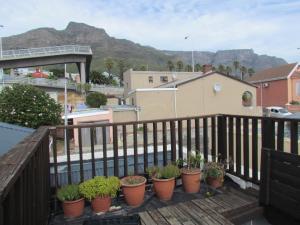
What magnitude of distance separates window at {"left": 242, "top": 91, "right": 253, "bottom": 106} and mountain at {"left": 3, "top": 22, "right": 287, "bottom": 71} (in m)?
92.5

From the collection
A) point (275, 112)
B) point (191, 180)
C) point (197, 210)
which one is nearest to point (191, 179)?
point (191, 180)

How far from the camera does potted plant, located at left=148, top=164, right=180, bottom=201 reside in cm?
313

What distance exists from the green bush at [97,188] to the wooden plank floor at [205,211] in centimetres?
45

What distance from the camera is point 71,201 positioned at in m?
2.79

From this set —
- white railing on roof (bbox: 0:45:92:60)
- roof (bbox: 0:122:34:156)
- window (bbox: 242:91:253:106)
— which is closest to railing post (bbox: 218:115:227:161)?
roof (bbox: 0:122:34:156)

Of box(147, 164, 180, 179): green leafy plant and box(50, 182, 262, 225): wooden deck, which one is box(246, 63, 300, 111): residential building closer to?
box(50, 182, 262, 225): wooden deck

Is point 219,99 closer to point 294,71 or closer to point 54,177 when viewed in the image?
point 294,71

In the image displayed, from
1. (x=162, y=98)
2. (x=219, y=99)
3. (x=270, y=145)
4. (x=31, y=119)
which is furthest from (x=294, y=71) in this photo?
(x=270, y=145)

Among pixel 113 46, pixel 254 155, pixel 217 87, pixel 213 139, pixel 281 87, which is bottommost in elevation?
pixel 254 155

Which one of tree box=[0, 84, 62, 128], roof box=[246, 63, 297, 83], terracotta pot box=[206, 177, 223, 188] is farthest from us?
roof box=[246, 63, 297, 83]

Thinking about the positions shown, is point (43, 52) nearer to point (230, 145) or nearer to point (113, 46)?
point (230, 145)

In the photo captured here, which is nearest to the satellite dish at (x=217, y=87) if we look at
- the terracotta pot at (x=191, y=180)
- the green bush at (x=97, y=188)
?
the terracotta pot at (x=191, y=180)

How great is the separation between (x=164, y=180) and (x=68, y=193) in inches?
40.9

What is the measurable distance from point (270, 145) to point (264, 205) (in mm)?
722
